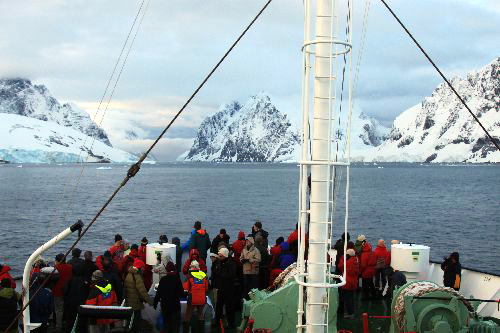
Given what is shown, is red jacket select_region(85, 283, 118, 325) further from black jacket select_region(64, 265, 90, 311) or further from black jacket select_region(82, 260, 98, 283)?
black jacket select_region(82, 260, 98, 283)

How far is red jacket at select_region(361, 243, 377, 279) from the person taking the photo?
13812 mm

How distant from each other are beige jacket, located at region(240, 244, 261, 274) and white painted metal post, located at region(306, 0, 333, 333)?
5.17 metres

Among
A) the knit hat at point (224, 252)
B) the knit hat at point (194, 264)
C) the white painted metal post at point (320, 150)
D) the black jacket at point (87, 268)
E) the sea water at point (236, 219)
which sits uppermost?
the white painted metal post at point (320, 150)

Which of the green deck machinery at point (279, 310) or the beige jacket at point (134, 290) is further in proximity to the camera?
the beige jacket at point (134, 290)

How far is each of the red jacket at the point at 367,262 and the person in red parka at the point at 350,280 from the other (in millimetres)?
1238

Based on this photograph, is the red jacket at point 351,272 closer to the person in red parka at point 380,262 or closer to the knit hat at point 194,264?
the person in red parka at point 380,262

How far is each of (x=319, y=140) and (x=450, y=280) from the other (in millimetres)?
7756

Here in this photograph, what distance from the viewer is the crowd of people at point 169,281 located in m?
10.2

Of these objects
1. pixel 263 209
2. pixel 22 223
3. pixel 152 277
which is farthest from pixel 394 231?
pixel 152 277

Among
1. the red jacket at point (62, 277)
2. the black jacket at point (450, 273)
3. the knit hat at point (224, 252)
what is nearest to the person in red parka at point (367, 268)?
the black jacket at point (450, 273)

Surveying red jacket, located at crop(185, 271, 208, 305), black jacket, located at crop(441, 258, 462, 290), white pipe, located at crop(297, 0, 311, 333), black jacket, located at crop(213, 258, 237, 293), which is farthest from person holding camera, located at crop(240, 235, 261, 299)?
white pipe, located at crop(297, 0, 311, 333)

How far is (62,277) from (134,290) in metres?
1.86

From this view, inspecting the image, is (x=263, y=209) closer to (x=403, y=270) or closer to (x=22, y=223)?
(x=22, y=223)

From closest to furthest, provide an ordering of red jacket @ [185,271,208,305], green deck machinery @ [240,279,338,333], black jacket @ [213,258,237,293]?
green deck machinery @ [240,279,338,333] → red jacket @ [185,271,208,305] → black jacket @ [213,258,237,293]
